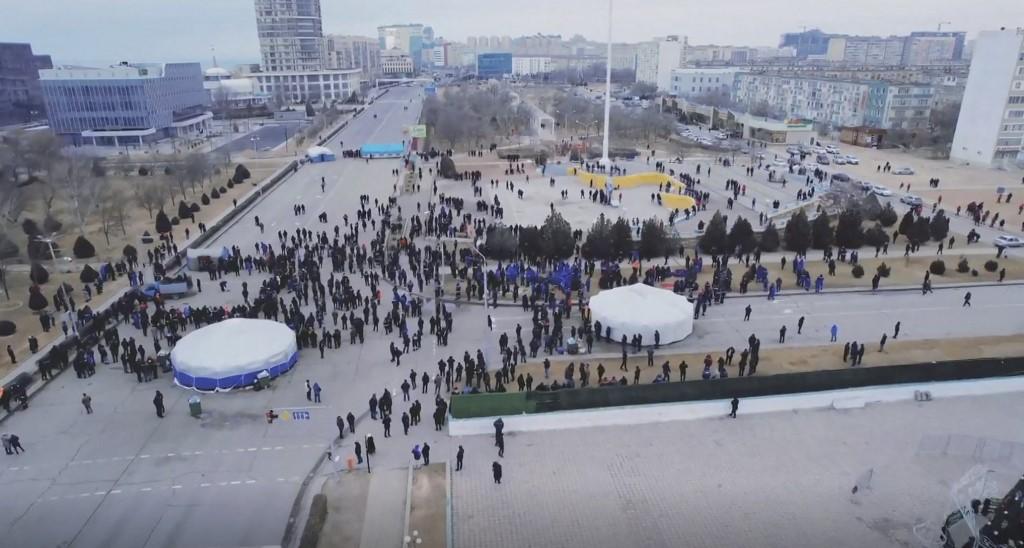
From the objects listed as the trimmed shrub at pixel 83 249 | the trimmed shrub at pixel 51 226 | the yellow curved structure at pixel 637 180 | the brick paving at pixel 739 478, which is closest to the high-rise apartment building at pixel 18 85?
the trimmed shrub at pixel 51 226

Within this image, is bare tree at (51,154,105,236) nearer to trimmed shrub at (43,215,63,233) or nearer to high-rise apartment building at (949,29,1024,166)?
trimmed shrub at (43,215,63,233)

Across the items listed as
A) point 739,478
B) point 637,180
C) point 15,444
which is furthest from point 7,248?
point 637,180

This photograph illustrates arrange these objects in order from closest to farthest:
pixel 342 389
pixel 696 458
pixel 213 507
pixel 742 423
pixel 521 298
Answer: pixel 213 507 < pixel 696 458 < pixel 742 423 < pixel 342 389 < pixel 521 298

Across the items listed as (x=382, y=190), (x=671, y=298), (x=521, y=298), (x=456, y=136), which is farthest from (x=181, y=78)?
(x=671, y=298)

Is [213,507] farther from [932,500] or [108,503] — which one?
[932,500]

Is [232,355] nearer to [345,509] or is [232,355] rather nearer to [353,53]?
[345,509]

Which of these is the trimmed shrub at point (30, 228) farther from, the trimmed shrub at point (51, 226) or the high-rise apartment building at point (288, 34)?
the high-rise apartment building at point (288, 34)
